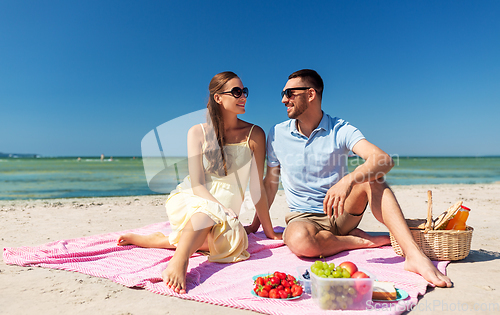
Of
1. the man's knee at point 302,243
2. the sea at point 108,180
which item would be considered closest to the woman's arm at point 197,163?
the sea at point 108,180

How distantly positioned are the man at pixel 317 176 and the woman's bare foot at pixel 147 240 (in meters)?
1.43

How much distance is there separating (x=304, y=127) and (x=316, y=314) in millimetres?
2203

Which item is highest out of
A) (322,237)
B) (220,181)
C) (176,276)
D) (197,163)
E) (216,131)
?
(216,131)

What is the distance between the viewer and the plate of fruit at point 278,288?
2479mm

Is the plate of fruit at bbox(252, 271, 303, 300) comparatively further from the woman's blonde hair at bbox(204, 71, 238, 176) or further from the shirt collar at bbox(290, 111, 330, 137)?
the shirt collar at bbox(290, 111, 330, 137)

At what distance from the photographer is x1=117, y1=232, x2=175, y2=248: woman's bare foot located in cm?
403

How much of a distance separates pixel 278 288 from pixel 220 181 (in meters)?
1.53

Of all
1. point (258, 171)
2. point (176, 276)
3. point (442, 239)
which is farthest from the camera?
point (258, 171)

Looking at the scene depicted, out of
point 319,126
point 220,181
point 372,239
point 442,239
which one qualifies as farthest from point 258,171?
point 442,239

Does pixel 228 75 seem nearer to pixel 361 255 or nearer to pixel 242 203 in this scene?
pixel 242 203

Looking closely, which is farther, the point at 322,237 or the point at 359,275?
the point at 322,237

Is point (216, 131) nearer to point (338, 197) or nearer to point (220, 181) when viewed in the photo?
point (220, 181)

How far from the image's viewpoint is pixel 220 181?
12.3 ft

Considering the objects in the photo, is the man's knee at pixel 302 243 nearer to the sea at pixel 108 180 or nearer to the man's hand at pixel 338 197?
the man's hand at pixel 338 197
